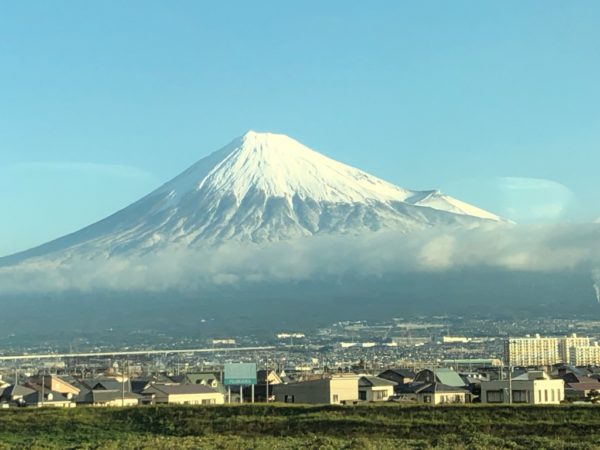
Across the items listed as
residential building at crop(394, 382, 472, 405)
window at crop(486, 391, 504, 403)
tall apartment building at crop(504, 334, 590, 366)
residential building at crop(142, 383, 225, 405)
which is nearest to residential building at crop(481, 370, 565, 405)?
window at crop(486, 391, 504, 403)

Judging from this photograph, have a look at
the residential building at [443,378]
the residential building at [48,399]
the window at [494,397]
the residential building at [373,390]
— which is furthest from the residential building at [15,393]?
the window at [494,397]

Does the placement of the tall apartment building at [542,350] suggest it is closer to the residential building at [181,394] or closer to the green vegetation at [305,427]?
the residential building at [181,394]

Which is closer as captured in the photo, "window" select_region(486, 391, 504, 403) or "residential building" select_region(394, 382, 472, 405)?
"window" select_region(486, 391, 504, 403)

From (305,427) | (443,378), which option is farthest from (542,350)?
(305,427)

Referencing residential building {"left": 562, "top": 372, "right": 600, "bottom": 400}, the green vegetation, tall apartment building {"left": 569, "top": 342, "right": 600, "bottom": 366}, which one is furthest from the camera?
tall apartment building {"left": 569, "top": 342, "right": 600, "bottom": 366}

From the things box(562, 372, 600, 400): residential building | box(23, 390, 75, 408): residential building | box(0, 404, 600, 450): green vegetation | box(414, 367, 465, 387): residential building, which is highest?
box(414, 367, 465, 387): residential building

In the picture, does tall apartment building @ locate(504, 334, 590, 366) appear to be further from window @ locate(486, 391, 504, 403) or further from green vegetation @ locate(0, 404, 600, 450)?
green vegetation @ locate(0, 404, 600, 450)

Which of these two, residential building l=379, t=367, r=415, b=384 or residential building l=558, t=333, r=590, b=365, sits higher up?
residential building l=558, t=333, r=590, b=365
